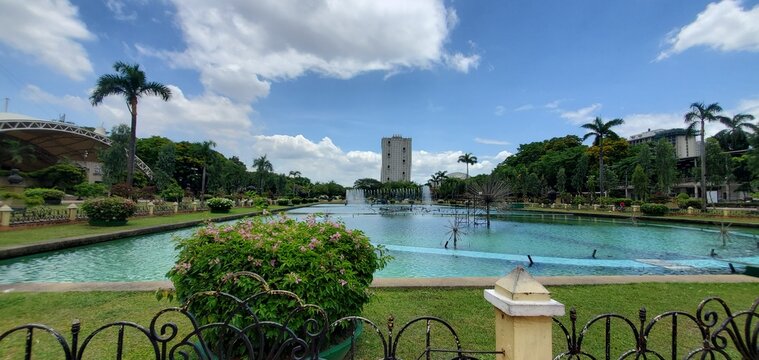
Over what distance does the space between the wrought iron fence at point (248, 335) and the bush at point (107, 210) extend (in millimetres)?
14503

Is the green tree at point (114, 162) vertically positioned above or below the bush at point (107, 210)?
above

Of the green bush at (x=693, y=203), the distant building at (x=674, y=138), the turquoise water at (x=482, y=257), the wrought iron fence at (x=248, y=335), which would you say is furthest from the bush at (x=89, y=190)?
the distant building at (x=674, y=138)

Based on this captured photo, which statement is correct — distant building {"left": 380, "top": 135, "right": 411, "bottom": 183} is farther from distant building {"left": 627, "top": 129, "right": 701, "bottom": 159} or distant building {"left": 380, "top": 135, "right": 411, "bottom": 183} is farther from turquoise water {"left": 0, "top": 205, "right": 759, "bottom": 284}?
turquoise water {"left": 0, "top": 205, "right": 759, "bottom": 284}

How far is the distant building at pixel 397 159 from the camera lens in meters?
130

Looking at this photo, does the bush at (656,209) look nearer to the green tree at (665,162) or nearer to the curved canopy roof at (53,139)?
the green tree at (665,162)

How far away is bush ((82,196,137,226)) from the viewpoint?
1591 centimetres

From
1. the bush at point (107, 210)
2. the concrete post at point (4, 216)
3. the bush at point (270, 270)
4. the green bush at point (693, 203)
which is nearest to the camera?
the bush at point (270, 270)

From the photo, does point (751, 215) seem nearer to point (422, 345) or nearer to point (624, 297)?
point (624, 297)

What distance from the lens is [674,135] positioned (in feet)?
287

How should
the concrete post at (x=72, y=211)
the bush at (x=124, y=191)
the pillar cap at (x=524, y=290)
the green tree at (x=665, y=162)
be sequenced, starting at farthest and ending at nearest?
the green tree at (x=665, y=162) → the bush at (x=124, y=191) → the concrete post at (x=72, y=211) → the pillar cap at (x=524, y=290)

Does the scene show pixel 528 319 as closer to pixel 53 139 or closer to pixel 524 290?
pixel 524 290

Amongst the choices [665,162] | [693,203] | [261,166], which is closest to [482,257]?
[693,203]

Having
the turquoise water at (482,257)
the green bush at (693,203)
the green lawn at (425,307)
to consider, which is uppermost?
the green bush at (693,203)

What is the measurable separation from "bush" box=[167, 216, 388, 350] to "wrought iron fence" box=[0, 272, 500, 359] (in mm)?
62
